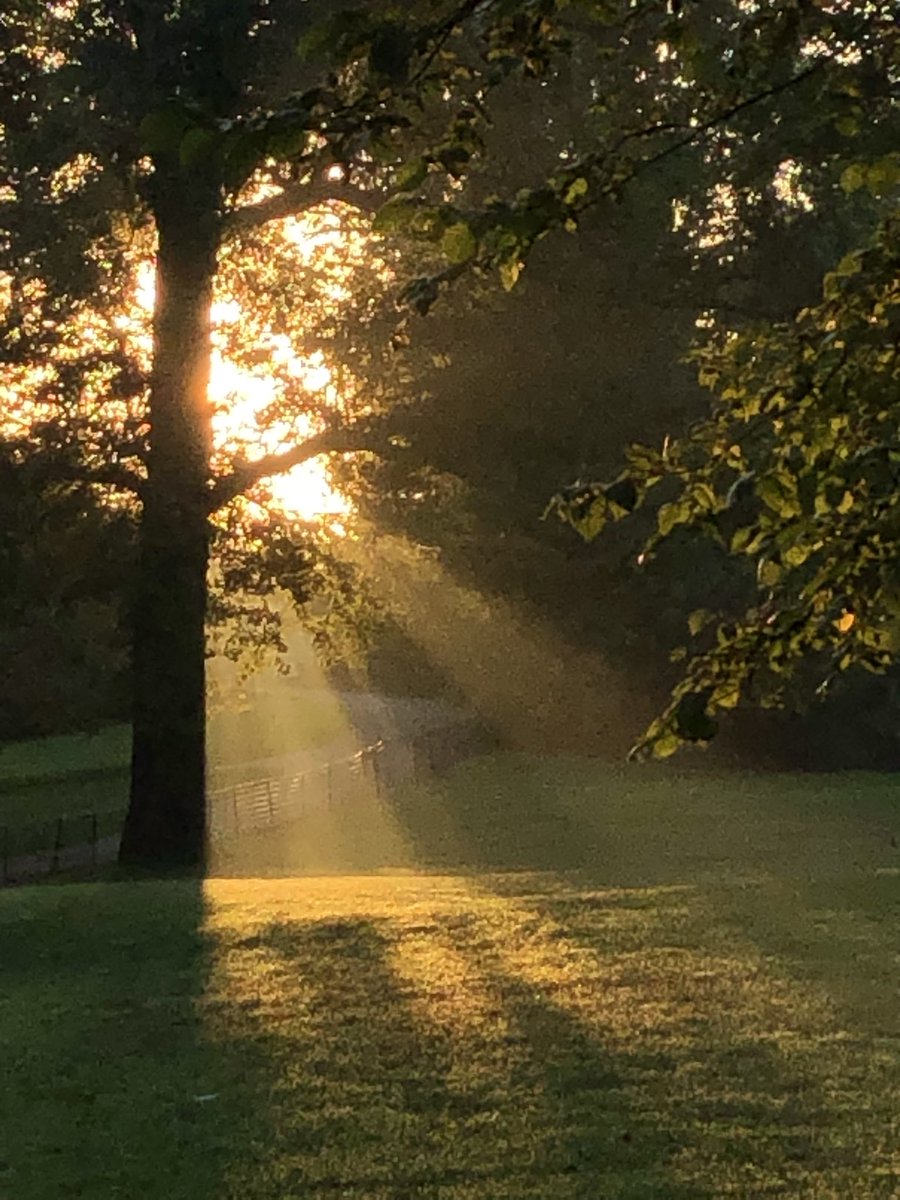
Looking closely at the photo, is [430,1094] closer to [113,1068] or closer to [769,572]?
[113,1068]

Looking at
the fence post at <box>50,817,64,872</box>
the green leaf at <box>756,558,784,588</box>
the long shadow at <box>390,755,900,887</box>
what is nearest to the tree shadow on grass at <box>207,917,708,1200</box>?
the green leaf at <box>756,558,784,588</box>

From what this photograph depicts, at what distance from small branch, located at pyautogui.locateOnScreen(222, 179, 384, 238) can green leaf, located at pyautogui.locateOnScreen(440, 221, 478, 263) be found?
41.3 feet

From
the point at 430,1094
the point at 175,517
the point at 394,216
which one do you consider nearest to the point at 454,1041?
the point at 430,1094

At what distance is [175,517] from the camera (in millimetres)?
16734

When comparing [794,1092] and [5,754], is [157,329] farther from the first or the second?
[5,754]

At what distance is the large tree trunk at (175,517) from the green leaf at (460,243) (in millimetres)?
13314

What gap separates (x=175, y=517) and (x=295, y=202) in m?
3.38

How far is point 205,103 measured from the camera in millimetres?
3639

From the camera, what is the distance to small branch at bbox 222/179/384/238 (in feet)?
53.0

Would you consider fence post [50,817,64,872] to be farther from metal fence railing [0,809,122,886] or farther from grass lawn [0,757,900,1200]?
grass lawn [0,757,900,1200]

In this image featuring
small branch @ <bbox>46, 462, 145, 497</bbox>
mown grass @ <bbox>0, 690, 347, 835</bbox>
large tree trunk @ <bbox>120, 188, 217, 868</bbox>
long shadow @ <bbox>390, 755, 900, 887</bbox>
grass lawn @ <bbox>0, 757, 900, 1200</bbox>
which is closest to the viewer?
grass lawn @ <bbox>0, 757, 900, 1200</bbox>

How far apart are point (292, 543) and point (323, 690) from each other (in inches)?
1699

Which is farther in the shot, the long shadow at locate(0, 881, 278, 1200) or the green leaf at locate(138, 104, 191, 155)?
the long shadow at locate(0, 881, 278, 1200)

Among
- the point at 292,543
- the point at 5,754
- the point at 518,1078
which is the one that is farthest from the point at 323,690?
the point at 518,1078
